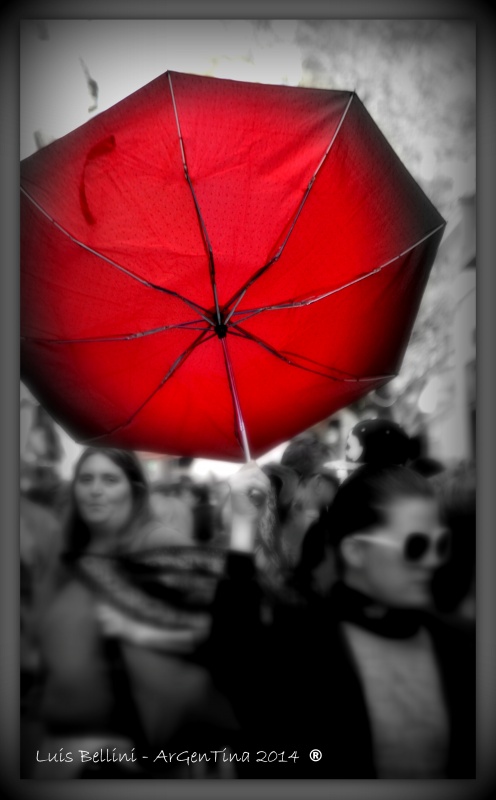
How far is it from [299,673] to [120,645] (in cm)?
65

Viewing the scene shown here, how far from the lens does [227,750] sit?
2.88 m

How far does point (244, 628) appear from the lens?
9.43 ft

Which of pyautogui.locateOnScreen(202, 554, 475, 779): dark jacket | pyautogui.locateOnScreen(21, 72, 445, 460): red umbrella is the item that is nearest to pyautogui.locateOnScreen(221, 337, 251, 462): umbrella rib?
pyautogui.locateOnScreen(21, 72, 445, 460): red umbrella

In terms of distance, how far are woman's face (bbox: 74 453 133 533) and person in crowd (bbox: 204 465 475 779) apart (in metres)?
0.42

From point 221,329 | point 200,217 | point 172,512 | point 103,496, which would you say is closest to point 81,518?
point 103,496

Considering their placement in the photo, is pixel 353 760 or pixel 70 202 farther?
pixel 353 760

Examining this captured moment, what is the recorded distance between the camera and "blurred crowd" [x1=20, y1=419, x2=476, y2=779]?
2.87 m

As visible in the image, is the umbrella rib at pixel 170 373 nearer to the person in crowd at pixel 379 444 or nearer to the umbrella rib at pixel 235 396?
the umbrella rib at pixel 235 396

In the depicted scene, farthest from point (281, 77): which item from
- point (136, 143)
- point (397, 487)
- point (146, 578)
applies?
point (146, 578)

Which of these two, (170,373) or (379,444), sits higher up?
(170,373)

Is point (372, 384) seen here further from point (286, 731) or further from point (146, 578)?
point (286, 731)

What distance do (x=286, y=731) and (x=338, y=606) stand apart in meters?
0.49

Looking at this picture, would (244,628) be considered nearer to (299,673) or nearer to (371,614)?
(299,673)

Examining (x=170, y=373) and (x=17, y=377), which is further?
(x=17, y=377)
